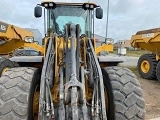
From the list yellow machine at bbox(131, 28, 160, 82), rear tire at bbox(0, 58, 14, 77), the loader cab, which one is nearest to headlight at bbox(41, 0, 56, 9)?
the loader cab

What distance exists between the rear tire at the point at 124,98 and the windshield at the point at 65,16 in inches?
76.6

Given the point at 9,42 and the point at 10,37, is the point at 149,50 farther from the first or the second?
the point at 10,37

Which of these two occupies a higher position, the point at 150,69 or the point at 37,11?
the point at 37,11

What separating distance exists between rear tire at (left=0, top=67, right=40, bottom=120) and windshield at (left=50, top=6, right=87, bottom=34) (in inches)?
76.6

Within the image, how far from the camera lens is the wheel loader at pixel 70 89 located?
332 cm

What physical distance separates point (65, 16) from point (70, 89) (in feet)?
8.75

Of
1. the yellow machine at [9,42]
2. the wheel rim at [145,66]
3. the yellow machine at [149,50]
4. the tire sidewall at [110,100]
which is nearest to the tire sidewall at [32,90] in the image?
the tire sidewall at [110,100]

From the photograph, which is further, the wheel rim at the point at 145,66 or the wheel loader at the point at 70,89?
the wheel rim at the point at 145,66

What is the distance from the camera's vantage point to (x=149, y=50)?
40.5 feet

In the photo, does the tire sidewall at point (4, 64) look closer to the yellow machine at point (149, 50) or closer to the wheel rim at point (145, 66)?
the yellow machine at point (149, 50)

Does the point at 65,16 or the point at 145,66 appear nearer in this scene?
the point at 65,16

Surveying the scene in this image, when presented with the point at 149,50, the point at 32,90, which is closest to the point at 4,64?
the point at 32,90

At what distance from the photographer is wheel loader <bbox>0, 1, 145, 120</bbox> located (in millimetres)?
3316

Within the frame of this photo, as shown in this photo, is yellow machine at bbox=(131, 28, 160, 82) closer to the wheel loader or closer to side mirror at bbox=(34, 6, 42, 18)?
side mirror at bbox=(34, 6, 42, 18)
